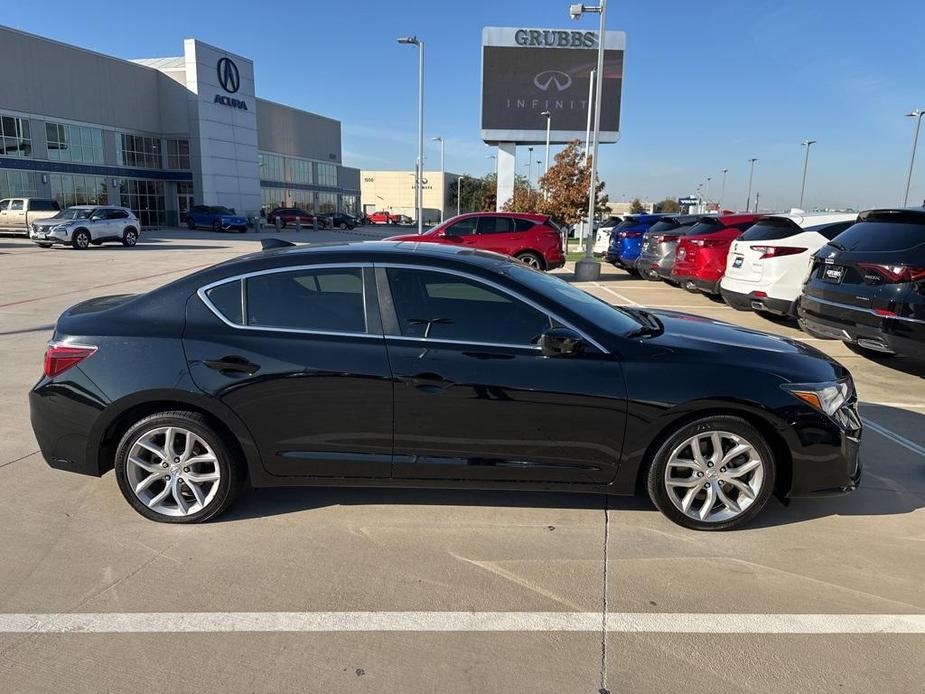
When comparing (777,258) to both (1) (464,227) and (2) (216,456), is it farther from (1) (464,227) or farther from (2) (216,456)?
(1) (464,227)

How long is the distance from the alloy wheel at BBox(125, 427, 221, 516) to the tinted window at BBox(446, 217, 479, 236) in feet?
39.8

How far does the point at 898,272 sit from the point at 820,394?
3.19 metres

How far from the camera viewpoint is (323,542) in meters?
3.51

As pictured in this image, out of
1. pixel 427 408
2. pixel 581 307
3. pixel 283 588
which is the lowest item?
pixel 283 588

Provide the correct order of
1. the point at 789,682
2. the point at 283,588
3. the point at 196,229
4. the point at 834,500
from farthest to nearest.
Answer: the point at 196,229 < the point at 834,500 < the point at 283,588 < the point at 789,682

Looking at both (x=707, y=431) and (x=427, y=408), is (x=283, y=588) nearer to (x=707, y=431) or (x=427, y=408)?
(x=427, y=408)

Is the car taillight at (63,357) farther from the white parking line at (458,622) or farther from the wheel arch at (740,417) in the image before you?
the wheel arch at (740,417)

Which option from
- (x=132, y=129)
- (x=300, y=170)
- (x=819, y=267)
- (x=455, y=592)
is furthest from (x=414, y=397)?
(x=300, y=170)

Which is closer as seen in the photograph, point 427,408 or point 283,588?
point 283,588

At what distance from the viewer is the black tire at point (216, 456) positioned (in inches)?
140

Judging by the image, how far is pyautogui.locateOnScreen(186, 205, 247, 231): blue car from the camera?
4306 cm

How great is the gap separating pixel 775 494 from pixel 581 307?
1574 millimetres

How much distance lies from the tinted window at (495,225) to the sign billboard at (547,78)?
31.4 meters

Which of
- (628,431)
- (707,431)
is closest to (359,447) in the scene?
(628,431)
